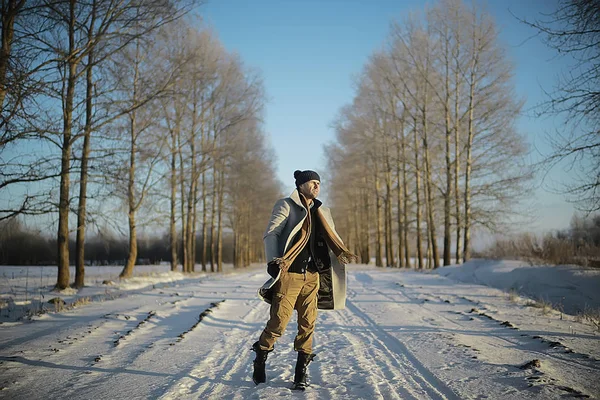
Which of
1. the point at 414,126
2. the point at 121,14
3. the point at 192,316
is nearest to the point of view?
the point at 192,316

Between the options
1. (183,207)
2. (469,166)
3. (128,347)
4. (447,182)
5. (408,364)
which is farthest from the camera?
(183,207)

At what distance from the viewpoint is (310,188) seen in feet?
13.8

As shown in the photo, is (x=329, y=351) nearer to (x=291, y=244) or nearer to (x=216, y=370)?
(x=216, y=370)

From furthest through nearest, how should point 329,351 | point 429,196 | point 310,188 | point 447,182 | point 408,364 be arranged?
1. point 429,196
2. point 447,182
3. point 329,351
4. point 408,364
5. point 310,188

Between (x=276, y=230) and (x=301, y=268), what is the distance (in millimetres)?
473

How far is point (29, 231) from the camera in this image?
29.2 feet

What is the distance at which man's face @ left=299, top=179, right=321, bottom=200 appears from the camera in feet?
13.8

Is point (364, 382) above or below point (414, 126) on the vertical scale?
below

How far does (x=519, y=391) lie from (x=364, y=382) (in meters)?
1.38

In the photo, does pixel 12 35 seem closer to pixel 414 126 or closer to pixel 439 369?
pixel 439 369

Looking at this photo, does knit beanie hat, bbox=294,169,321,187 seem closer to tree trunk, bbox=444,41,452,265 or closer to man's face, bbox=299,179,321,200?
man's face, bbox=299,179,321,200

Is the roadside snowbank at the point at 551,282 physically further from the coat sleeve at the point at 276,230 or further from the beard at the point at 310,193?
the coat sleeve at the point at 276,230

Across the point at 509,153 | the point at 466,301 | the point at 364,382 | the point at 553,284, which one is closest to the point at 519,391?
the point at 364,382

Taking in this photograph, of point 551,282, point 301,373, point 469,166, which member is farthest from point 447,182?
point 301,373
